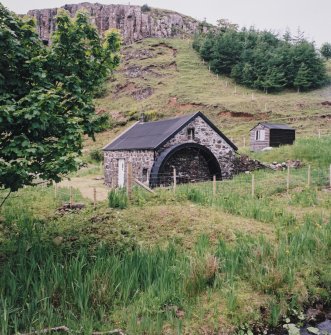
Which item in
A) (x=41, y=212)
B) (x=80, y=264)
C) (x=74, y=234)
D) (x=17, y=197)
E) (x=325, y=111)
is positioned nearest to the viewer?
(x=80, y=264)

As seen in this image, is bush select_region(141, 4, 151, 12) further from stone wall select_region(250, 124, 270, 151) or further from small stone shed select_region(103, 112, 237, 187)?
small stone shed select_region(103, 112, 237, 187)

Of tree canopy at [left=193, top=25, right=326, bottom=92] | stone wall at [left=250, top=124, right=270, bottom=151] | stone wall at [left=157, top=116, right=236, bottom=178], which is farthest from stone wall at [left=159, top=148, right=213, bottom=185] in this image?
tree canopy at [left=193, top=25, right=326, bottom=92]

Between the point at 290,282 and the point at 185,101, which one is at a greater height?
the point at 185,101

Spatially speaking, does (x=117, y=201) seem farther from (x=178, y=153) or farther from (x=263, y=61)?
(x=263, y=61)

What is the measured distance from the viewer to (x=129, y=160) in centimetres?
2680

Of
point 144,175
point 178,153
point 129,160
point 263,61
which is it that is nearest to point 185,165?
point 178,153

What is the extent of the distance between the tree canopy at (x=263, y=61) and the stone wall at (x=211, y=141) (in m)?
42.9

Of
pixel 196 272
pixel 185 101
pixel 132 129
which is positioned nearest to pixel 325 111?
pixel 185 101

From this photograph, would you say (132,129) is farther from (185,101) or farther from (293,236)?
(185,101)

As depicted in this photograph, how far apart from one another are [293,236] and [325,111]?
1881 inches

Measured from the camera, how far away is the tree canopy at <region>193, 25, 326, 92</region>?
2584 inches

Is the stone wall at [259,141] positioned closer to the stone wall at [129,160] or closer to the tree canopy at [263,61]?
the stone wall at [129,160]

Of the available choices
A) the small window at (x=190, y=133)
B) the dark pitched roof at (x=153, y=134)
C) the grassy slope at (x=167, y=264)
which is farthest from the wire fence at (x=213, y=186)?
the small window at (x=190, y=133)

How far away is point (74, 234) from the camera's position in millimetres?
10359
